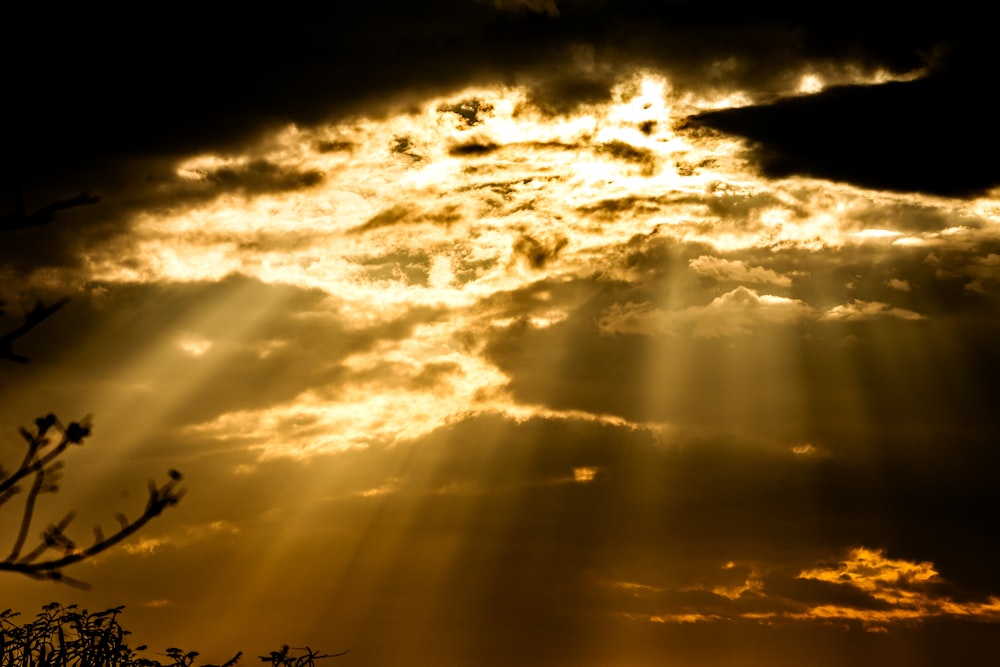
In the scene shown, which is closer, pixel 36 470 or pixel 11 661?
pixel 36 470

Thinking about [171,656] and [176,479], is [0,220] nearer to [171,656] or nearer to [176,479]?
[176,479]

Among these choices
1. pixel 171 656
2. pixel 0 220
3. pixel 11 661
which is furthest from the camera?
pixel 171 656

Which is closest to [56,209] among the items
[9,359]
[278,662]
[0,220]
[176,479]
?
[0,220]

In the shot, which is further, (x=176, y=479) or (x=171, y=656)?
(x=171, y=656)

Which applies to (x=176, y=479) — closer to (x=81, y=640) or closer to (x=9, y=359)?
(x=9, y=359)

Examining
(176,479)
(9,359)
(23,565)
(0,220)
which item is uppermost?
(0,220)

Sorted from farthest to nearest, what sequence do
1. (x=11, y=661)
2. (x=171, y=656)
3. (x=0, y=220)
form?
(x=171, y=656) < (x=11, y=661) < (x=0, y=220)

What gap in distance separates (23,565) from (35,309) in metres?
1.76

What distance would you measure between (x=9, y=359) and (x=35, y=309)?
17.4 inches

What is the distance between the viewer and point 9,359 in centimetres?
744

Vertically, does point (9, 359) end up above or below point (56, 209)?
below

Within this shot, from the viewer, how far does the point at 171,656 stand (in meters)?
25.7

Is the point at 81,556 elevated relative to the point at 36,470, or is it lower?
lower

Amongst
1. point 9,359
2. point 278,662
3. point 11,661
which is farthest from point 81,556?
point 278,662
